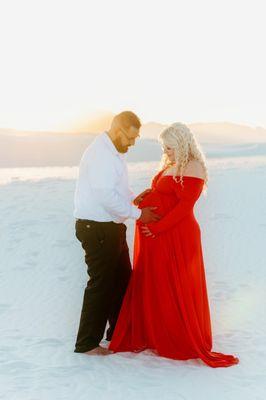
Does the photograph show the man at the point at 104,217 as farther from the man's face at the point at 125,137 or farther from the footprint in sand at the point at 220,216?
the footprint in sand at the point at 220,216

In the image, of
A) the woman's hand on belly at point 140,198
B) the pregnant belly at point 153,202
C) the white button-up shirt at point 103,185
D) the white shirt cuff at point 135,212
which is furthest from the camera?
the woman's hand on belly at point 140,198

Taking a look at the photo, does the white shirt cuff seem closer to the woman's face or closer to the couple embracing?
the couple embracing

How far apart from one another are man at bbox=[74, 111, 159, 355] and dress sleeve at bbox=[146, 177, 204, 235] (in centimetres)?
12

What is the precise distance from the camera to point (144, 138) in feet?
174

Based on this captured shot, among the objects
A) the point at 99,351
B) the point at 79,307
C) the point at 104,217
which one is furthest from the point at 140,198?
the point at 79,307

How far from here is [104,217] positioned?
5.23 meters

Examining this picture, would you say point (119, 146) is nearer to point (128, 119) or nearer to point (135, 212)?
point (128, 119)


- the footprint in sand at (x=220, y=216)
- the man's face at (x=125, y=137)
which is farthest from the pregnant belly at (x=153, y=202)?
the footprint in sand at (x=220, y=216)

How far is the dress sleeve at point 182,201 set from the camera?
5.14 m

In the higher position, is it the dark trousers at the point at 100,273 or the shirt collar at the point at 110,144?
the shirt collar at the point at 110,144

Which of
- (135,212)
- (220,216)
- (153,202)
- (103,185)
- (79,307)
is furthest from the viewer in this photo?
(220,216)

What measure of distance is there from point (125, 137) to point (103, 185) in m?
0.39

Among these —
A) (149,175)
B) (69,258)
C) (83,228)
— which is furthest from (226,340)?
(149,175)

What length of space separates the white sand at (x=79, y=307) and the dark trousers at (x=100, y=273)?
0.23 metres
